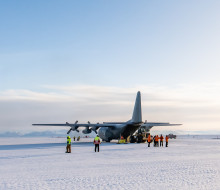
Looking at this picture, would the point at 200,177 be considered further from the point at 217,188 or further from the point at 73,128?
the point at 73,128

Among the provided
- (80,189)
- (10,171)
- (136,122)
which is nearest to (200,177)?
A: (80,189)

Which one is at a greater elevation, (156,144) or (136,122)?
(136,122)

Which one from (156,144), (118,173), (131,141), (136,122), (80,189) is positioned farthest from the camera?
(131,141)

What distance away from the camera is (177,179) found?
35.6ft

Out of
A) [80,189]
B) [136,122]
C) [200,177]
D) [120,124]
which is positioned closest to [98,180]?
[80,189]

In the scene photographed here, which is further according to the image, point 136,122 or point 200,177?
point 136,122

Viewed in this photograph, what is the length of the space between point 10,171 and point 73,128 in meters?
31.0

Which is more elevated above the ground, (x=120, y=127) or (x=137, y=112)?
(x=137, y=112)

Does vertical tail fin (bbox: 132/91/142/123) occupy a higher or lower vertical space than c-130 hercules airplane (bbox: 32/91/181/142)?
higher

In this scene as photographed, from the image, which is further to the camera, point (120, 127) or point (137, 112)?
point (120, 127)

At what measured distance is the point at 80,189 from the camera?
906cm

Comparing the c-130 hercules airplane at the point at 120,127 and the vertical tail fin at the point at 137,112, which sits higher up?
the vertical tail fin at the point at 137,112

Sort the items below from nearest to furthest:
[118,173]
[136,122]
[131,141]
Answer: [118,173]
[136,122]
[131,141]

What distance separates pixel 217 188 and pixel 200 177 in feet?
7.18
